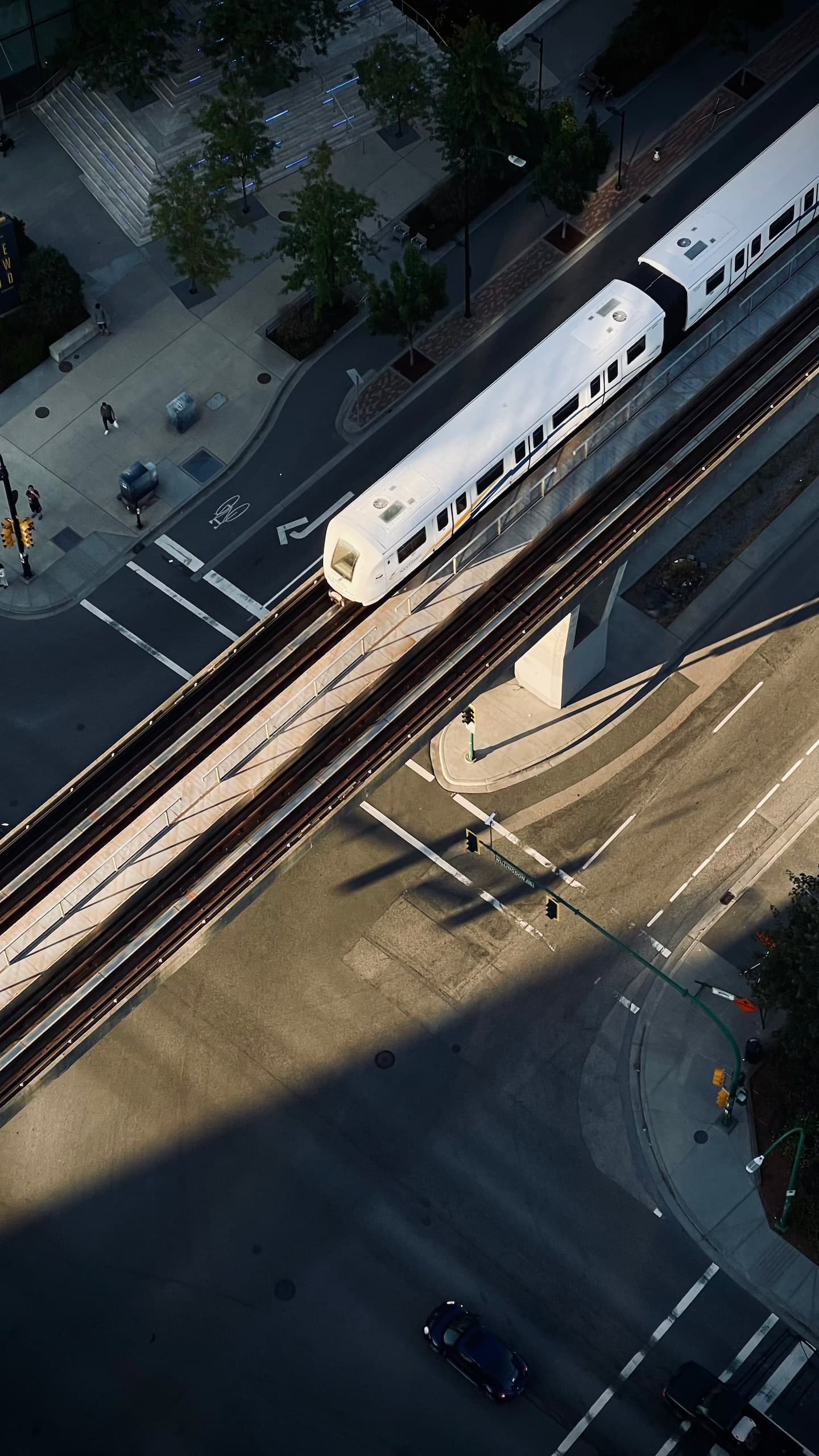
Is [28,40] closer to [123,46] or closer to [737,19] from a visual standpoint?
[123,46]

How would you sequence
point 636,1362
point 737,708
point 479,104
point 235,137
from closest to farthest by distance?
point 636,1362 < point 737,708 < point 479,104 < point 235,137

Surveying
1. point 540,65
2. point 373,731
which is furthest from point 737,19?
point 373,731

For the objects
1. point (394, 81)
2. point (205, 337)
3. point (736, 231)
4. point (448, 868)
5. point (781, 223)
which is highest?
point (781, 223)

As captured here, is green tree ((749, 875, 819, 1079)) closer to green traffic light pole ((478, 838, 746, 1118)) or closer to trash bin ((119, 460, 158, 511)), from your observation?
green traffic light pole ((478, 838, 746, 1118))

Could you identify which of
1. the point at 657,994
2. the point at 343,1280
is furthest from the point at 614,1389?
the point at 657,994

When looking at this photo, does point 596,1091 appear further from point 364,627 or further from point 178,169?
point 178,169

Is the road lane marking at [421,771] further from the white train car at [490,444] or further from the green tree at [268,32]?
the green tree at [268,32]

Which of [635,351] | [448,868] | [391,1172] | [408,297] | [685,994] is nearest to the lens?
[685,994]

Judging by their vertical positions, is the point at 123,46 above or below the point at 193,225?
above
